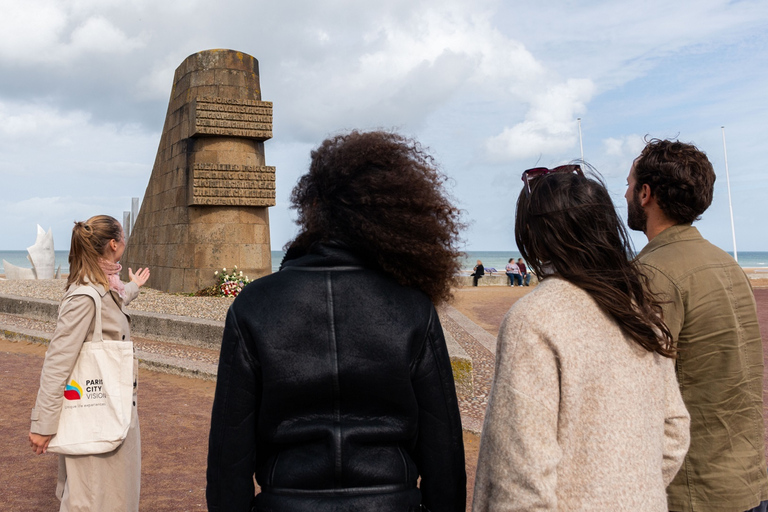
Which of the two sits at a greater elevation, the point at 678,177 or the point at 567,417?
the point at 678,177

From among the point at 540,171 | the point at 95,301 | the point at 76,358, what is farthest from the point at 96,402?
the point at 540,171

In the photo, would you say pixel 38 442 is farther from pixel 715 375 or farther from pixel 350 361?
pixel 715 375

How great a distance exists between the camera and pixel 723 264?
2.14m

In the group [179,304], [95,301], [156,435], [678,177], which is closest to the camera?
[678,177]

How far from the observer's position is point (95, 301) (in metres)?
2.80

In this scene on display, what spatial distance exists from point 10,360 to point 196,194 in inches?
202

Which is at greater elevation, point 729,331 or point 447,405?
point 729,331

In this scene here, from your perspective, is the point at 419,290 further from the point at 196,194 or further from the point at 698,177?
the point at 196,194

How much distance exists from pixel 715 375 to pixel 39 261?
3304cm

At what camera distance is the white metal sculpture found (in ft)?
97.6

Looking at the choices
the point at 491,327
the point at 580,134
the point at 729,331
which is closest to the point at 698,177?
the point at 729,331

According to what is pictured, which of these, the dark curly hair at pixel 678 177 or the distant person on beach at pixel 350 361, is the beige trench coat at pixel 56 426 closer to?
the distant person on beach at pixel 350 361

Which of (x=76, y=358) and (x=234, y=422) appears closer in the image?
(x=234, y=422)

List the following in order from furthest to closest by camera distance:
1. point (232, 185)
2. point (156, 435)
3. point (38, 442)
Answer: point (232, 185)
point (156, 435)
point (38, 442)
